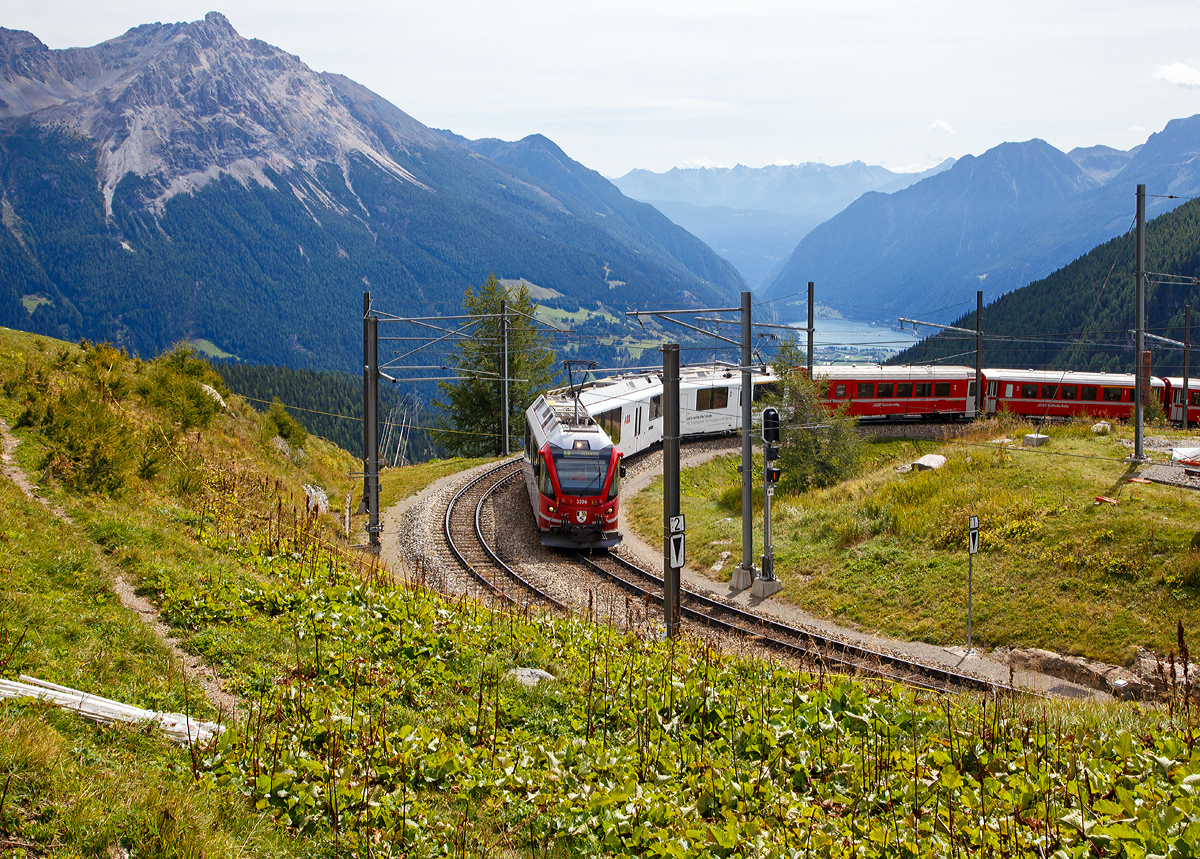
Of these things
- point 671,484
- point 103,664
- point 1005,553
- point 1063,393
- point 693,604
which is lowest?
point 693,604

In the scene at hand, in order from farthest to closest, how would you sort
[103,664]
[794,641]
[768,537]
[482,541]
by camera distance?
[482,541] < [768,537] < [794,641] < [103,664]

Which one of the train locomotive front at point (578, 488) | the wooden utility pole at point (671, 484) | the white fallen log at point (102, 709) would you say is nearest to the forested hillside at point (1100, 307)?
the train locomotive front at point (578, 488)

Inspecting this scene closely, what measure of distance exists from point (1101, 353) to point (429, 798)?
387 ft

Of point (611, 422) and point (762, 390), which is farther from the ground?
point (762, 390)

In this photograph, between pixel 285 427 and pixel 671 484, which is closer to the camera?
pixel 671 484

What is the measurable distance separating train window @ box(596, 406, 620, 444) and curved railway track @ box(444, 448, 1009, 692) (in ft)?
15.8

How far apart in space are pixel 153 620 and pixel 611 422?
21.1 meters

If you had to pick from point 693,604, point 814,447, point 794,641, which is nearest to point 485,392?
point 814,447

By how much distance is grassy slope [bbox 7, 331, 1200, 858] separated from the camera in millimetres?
4738

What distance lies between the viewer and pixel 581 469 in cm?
2000

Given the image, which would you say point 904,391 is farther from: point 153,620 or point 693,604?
point 153,620

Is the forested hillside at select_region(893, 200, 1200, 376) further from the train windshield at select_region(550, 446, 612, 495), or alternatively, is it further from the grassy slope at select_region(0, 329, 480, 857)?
the grassy slope at select_region(0, 329, 480, 857)

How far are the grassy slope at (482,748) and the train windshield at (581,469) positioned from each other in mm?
9912

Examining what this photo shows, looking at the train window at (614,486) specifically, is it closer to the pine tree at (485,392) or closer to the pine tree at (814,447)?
the pine tree at (814,447)
